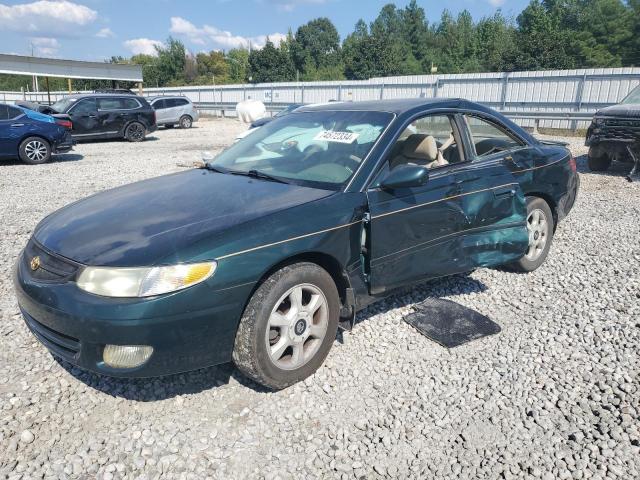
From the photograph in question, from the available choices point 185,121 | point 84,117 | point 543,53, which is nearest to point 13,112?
point 84,117

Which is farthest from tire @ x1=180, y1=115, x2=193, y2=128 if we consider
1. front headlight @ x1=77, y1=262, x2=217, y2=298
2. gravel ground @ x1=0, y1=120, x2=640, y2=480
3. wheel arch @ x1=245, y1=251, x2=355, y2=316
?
front headlight @ x1=77, y1=262, x2=217, y2=298

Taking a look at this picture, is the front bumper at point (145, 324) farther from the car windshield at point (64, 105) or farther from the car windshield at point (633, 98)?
the car windshield at point (64, 105)

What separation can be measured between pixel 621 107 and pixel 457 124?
7.36m

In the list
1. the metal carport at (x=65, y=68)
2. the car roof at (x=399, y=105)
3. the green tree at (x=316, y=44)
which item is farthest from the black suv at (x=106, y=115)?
A: the green tree at (x=316, y=44)

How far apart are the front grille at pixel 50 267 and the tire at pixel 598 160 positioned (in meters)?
10.2

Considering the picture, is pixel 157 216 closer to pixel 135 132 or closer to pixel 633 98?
pixel 633 98

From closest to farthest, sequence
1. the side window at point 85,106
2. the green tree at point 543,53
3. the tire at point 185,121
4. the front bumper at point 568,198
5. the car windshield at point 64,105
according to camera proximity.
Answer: the front bumper at point 568,198, the car windshield at point 64,105, the side window at point 85,106, the tire at point 185,121, the green tree at point 543,53

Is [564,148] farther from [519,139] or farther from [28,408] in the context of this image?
[28,408]

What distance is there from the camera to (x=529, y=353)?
3.43 meters

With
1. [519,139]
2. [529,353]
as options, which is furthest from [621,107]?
[529,353]

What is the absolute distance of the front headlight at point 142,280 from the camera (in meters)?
2.44

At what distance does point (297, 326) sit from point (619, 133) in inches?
348

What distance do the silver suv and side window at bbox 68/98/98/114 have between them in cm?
581

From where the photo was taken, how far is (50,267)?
2717 millimetres
